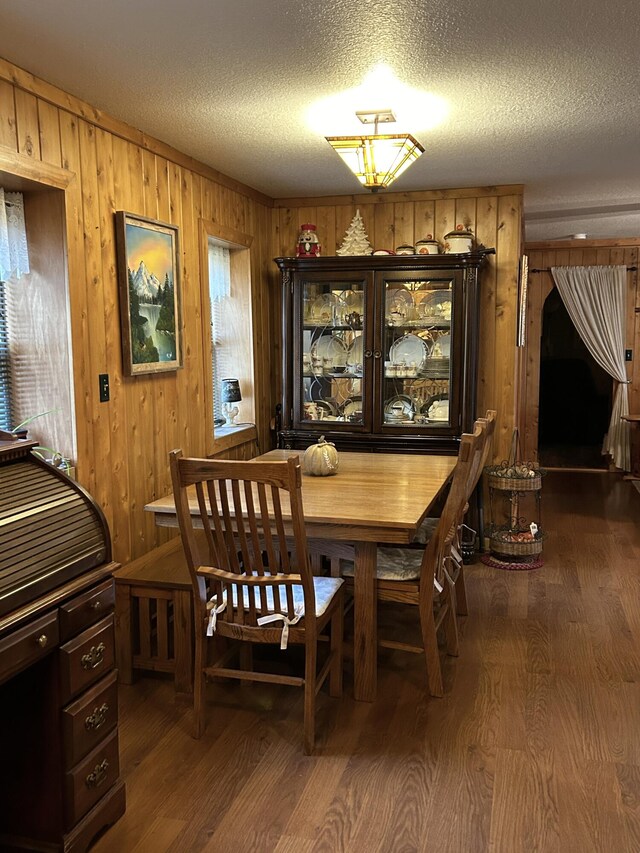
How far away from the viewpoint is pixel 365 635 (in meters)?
2.82

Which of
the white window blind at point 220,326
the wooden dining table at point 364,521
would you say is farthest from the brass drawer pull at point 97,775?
the white window blind at point 220,326

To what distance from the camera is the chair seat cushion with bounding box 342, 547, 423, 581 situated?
2.85 meters

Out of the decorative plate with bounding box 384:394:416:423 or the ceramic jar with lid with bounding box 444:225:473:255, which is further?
the decorative plate with bounding box 384:394:416:423

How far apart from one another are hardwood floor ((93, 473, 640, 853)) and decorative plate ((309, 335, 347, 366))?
76.3 inches

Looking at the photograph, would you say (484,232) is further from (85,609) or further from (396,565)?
(85,609)

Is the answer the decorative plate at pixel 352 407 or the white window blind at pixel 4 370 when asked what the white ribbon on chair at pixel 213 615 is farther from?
the decorative plate at pixel 352 407

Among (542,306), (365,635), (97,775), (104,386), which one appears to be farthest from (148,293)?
(542,306)

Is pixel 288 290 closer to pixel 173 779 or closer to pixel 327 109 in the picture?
pixel 327 109

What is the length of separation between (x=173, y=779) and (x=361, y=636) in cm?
86

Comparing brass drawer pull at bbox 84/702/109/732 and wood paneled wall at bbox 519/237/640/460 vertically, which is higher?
wood paneled wall at bbox 519/237/640/460

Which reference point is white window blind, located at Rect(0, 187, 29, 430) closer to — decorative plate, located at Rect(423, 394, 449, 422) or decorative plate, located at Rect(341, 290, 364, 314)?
decorative plate, located at Rect(341, 290, 364, 314)

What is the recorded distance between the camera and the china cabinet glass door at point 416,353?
14.9ft

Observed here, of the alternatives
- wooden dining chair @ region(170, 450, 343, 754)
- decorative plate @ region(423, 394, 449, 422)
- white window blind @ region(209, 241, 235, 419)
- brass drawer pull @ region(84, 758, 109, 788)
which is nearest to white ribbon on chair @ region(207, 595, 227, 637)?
wooden dining chair @ region(170, 450, 343, 754)

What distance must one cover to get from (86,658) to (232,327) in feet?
10.1
